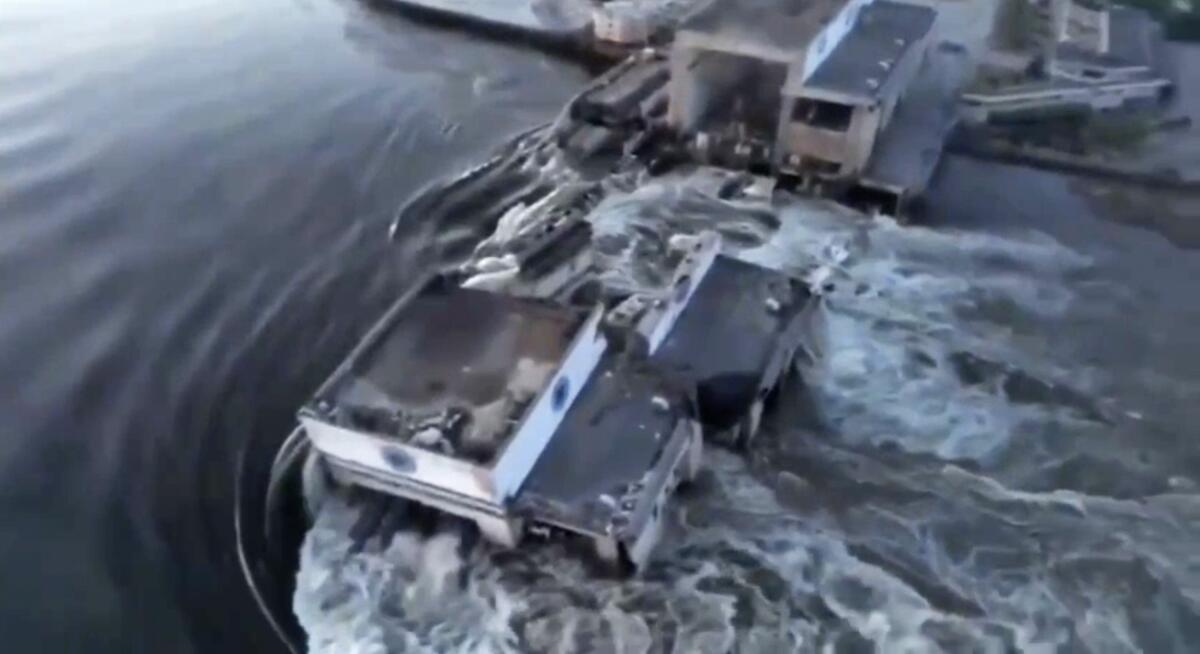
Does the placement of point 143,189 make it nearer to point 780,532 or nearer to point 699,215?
point 699,215

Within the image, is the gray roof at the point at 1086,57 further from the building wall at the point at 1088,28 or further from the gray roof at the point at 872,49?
the gray roof at the point at 872,49

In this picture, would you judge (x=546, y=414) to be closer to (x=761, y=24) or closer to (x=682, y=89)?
(x=682, y=89)

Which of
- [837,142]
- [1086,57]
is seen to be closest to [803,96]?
[837,142]

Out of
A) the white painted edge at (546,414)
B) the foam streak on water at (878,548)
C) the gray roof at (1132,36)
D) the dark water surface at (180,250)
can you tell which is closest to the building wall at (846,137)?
the foam streak on water at (878,548)

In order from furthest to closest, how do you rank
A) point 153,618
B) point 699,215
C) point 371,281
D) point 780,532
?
point 699,215 < point 371,281 < point 780,532 < point 153,618

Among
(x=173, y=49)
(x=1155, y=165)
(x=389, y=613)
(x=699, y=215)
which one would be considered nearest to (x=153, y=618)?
(x=389, y=613)
